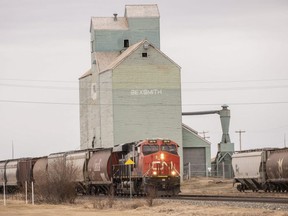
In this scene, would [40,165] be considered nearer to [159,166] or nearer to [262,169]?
[262,169]

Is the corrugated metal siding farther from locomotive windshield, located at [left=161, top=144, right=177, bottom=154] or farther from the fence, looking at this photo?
locomotive windshield, located at [left=161, top=144, right=177, bottom=154]

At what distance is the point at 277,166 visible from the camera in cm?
6091

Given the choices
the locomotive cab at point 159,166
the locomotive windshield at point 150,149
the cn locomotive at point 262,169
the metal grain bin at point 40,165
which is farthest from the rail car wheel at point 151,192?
the metal grain bin at point 40,165

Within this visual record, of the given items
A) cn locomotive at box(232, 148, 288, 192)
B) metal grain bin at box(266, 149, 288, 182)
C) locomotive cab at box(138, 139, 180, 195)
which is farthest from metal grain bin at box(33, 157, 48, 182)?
metal grain bin at box(266, 149, 288, 182)

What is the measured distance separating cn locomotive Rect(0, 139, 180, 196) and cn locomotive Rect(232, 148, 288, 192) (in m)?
8.05

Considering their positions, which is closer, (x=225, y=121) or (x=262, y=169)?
(x=262, y=169)

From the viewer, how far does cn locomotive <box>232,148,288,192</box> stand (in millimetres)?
60500

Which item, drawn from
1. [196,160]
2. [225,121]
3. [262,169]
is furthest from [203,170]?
[262,169]

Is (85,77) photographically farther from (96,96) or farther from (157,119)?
(157,119)

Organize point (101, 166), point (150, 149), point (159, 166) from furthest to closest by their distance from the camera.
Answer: point (101, 166) < point (150, 149) < point (159, 166)

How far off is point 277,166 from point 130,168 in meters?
11.7

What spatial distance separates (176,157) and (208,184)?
101 ft

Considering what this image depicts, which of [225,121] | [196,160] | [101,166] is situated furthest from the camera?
[225,121]

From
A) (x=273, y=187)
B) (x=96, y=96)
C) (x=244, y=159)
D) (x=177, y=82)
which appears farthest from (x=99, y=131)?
(x=273, y=187)
